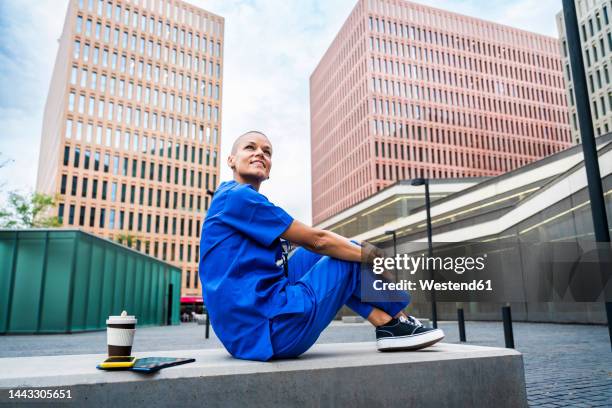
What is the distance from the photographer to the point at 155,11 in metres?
78.2

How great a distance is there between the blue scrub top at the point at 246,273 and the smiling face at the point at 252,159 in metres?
0.33

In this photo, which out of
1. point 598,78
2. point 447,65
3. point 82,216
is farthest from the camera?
point 447,65

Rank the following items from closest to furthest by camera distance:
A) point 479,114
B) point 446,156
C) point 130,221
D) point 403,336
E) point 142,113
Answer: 1. point 403,336
2. point 130,221
3. point 142,113
4. point 446,156
5. point 479,114

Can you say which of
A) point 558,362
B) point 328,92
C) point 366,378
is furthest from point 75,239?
point 328,92

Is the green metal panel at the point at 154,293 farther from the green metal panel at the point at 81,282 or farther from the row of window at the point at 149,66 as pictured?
the row of window at the point at 149,66

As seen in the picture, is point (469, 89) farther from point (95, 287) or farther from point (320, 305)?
point (320, 305)

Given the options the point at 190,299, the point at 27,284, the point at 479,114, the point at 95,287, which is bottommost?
the point at 190,299

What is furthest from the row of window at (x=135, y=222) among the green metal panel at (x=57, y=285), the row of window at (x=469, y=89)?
the green metal panel at (x=57, y=285)

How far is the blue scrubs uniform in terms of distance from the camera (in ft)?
8.54

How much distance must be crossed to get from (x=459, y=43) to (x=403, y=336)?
317ft

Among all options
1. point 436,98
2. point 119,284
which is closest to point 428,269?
point 119,284

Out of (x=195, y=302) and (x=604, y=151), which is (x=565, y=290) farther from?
(x=195, y=302)

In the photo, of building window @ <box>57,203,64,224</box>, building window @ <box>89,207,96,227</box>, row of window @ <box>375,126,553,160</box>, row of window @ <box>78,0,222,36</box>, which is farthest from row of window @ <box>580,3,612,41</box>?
building window @ <box>57,203,64,224</box>

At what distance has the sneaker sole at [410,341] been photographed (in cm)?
291
